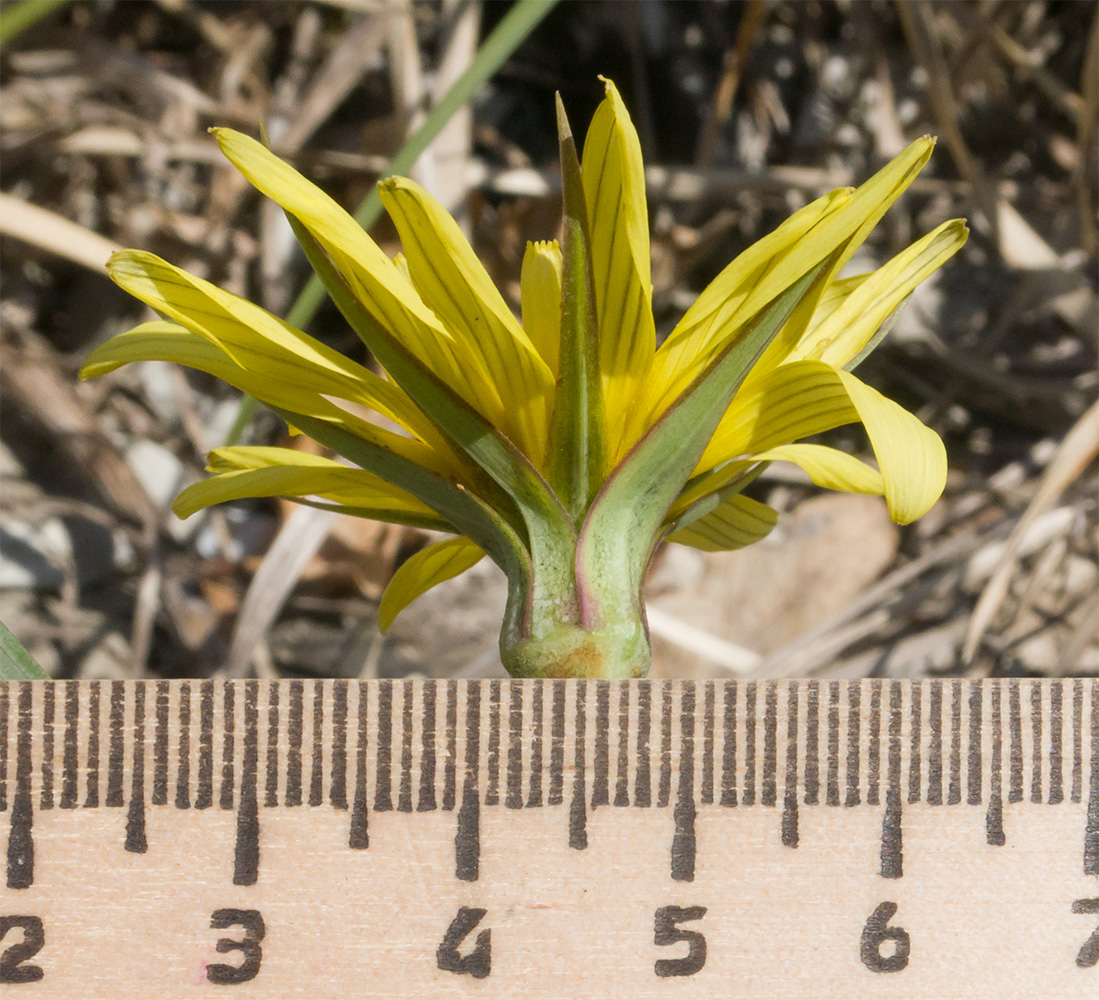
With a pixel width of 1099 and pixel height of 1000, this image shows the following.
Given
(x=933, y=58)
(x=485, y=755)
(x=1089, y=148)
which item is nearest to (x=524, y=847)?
(x=485, y=755)

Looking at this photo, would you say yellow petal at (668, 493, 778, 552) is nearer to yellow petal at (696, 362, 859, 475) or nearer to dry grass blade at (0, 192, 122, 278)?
yellow petal at (696, 362, 859, 475)

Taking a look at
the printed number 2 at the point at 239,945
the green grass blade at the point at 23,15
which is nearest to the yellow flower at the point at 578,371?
the printed number 2 at the point at 239,945

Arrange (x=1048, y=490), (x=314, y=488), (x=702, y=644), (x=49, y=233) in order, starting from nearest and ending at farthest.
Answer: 1. (x=314, y=488)
2. (x=1048, y=490)
3. (x=49, y=233)
4. (x=702, y=644)

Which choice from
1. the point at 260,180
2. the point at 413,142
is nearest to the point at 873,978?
the point at 260,180

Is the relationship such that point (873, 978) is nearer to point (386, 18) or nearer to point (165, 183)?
point (386, 18)

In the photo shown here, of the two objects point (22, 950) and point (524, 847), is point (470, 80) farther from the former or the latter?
point (22, 950)

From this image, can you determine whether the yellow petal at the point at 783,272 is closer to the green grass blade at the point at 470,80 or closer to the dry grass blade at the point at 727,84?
the green grass blade at the point at 470,80
